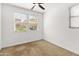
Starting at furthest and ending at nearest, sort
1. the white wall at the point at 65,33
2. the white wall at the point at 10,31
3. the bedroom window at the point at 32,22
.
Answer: the bedroom window at the point at 32,22
the white wall at the point at 10,31
the white wall at the point at 65,33

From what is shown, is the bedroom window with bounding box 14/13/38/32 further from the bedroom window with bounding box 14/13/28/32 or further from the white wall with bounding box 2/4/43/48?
the white wall with bounding box 2/4/43/48

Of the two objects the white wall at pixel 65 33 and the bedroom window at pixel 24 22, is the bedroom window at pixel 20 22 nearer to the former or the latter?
the bedroom window at pixel 24 22

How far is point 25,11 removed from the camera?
5.56 m

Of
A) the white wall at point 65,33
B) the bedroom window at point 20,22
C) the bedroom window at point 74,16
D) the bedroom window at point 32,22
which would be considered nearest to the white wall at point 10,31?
the bedroom window at point 20,22

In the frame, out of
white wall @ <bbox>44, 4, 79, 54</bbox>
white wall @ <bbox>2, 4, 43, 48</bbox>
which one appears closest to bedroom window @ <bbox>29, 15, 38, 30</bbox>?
white wall @ <bbox>2, 4, 43, 48</bbox>

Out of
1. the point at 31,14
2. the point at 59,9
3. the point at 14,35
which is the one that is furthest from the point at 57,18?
the point at 14,35

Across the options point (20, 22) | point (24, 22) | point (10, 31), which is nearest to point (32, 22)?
point (24, 22)

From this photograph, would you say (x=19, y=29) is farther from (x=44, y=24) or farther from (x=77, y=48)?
(x=77, y=48)

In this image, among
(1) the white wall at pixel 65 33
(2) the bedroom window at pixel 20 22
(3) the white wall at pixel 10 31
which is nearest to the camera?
(1) the white wall at pixel 65 33

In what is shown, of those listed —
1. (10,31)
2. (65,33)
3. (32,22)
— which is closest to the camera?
(65,33)

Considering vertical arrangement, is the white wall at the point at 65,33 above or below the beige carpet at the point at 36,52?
above

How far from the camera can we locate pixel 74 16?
361 cm

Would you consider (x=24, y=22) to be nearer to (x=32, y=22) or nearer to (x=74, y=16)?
(x=32, y=22)

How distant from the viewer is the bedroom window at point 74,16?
11.4 ft
